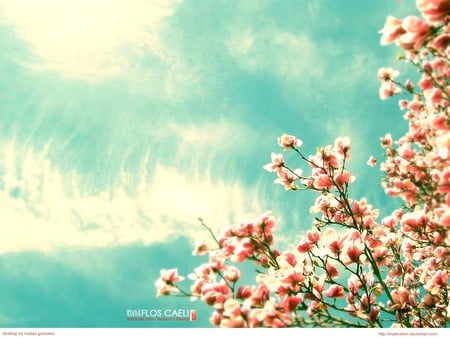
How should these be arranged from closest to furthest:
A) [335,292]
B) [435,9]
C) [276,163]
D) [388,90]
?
[435,9]
[335,292]
[388,90]
[276,163]

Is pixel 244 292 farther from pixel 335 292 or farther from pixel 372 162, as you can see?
pixel 372 162

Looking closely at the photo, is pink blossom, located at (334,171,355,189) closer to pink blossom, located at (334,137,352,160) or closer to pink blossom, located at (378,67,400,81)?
pink blossom, located at (334,137,352,160)

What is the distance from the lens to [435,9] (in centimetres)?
114

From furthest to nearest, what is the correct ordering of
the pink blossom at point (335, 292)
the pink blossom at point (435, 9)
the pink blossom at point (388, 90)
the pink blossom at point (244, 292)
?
the pink blossom at point (388, 90), the pink blossom at point (335, 292), the pink blossom at point (244, 292), the pink blossom at point (435, 9)

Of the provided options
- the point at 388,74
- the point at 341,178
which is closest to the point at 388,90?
the point at 388,74

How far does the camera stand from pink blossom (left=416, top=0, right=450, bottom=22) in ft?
3.72

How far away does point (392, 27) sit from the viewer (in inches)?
52.0

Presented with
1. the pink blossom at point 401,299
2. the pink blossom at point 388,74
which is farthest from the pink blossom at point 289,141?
the pink blossom at point 401,299

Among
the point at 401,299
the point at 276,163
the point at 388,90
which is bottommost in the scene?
the point at 401,299

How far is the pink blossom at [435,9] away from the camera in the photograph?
113cm

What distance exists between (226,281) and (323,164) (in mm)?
1076

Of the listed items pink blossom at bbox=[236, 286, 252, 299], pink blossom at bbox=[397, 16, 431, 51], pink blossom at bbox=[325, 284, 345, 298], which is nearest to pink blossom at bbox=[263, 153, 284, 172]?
pink blossom at bbox=[325, 284, 345, 298]

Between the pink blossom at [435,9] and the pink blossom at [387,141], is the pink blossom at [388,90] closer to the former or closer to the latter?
the pink blossom at [387,141]
